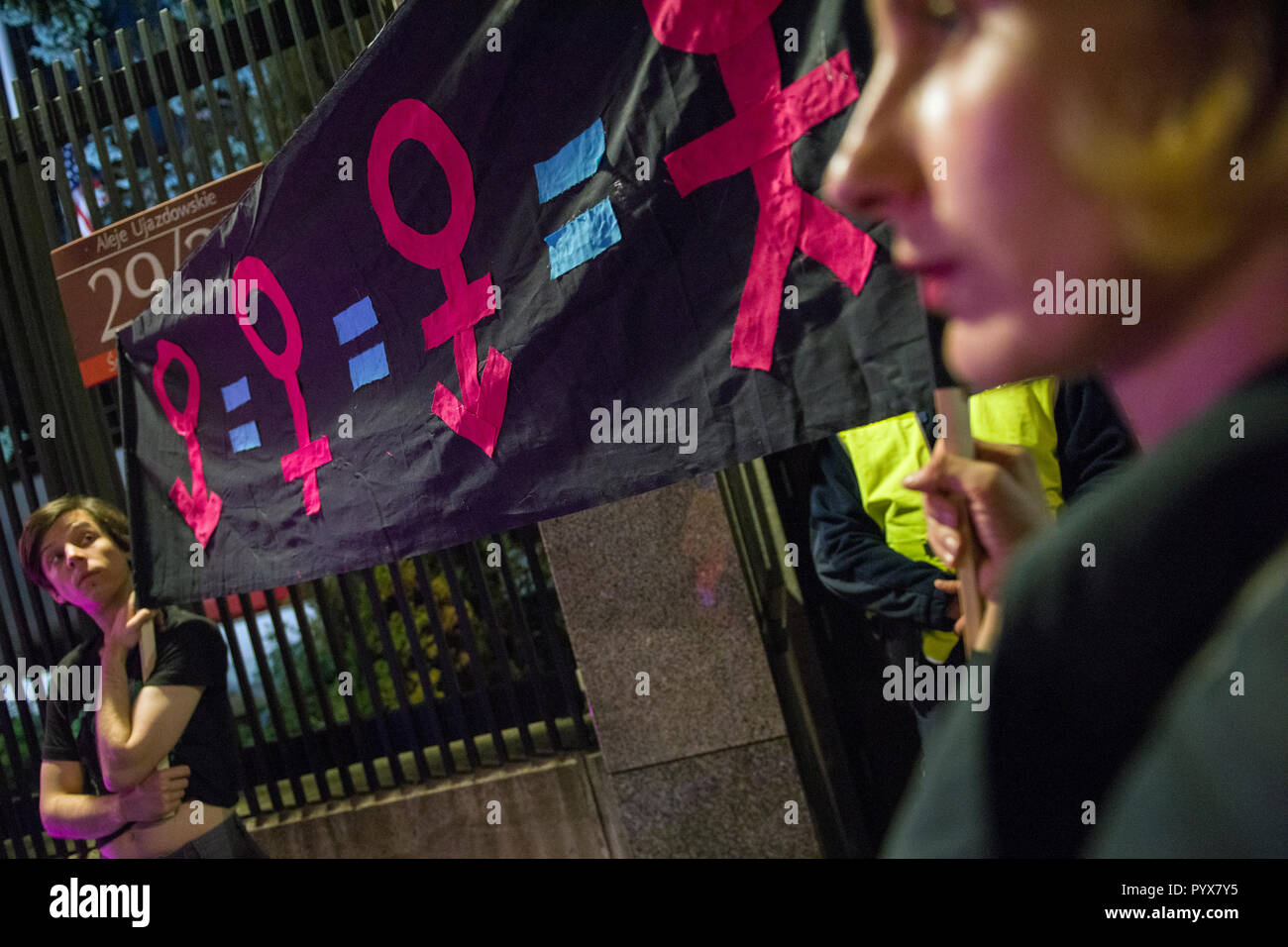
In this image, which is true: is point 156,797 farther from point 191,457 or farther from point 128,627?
point 191,457

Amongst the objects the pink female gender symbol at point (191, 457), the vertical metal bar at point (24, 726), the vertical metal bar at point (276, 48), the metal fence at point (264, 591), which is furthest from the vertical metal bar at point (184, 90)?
the vertical metal bar at point (24, 726)

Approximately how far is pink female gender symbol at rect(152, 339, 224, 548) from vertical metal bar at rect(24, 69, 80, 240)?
2077mm

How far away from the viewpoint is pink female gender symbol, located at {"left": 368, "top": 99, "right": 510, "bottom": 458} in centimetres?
241

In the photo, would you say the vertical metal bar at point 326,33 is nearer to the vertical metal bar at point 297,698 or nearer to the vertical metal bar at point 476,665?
the vertical metal bar at point 476,665

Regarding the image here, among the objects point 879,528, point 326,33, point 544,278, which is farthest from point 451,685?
point 326,33

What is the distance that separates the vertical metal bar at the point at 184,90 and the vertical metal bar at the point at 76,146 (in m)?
0.66

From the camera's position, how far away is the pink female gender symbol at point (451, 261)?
2.41 meters

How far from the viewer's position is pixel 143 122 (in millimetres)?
5375

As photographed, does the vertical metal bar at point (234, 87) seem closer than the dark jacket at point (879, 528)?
No

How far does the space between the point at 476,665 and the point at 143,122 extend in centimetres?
330

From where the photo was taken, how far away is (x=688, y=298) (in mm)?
1985

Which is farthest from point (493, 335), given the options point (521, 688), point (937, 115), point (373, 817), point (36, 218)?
point (36, 218)
